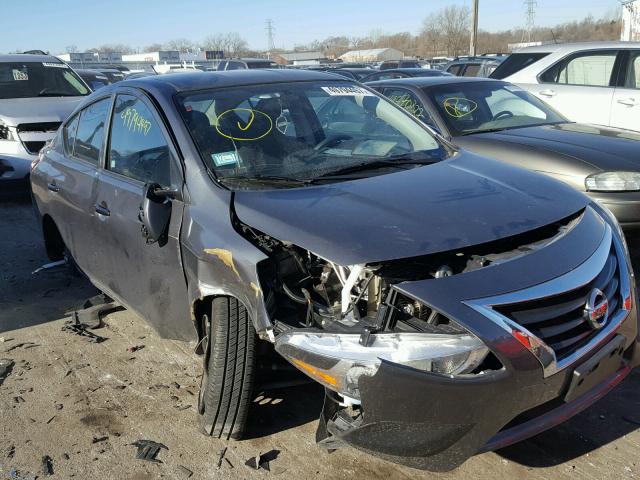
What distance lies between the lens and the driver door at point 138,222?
3371mm

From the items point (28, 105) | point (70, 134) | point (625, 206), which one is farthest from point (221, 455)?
point (28, 105)

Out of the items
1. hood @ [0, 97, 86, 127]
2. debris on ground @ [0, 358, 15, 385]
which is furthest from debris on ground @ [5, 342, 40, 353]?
hood @ [0, 97, 86, 127]

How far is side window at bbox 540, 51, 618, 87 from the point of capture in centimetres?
812

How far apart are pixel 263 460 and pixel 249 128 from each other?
1718 millimetres

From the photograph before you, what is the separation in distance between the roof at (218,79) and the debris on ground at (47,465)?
202 centimetres

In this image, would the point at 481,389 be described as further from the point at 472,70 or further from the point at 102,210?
the point at 472,70

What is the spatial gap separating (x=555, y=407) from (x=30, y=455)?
2.41m

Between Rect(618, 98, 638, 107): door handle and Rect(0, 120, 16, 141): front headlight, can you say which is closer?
Rect(618, 98, 638, 107): door handle

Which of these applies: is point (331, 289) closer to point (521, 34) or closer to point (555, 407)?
point (555, 407)

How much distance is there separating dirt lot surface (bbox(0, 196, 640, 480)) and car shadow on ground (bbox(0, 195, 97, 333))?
0.34 meters

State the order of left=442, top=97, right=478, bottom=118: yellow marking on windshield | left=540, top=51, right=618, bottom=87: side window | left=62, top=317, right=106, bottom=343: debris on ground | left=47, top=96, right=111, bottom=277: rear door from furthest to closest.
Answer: left=540, top=51, right=618, bottom=87: side window < left=442, top=97, right=478, bottom=118: yellow marking on windshield < left=62, top=317, right=106, bottom=343: debris on ground < left=47, top=96, right=111, bottom=277: rear door

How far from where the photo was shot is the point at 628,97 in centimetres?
781

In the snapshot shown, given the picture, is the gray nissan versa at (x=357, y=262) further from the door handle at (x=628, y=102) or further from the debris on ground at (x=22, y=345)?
the door handle at (x=628, y=102)

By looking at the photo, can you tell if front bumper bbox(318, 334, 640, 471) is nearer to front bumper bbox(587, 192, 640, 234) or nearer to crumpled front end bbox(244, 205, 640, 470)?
crumpled front end bbox(244, 205, 640, 470)
